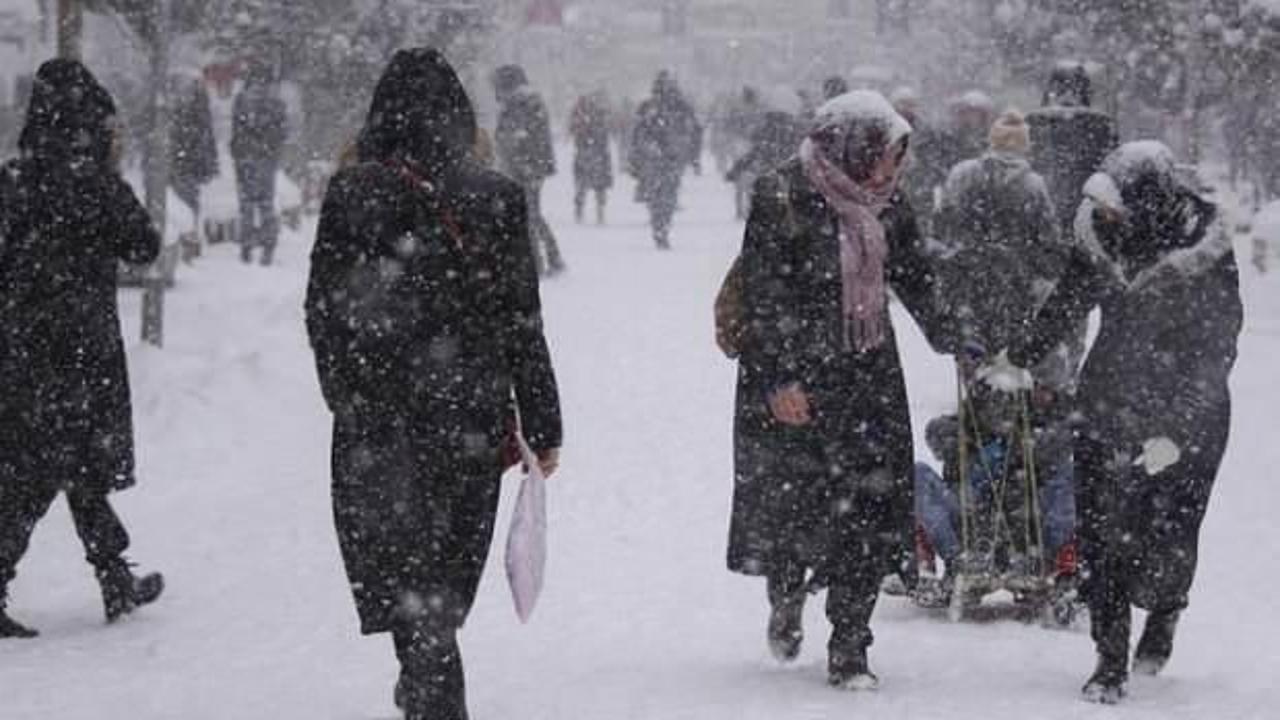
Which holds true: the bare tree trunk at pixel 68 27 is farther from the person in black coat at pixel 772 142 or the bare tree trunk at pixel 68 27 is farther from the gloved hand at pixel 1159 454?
the person in black coat at pixel 772 142

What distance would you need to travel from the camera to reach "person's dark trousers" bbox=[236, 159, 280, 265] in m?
21.2

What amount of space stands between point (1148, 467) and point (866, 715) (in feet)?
3.71

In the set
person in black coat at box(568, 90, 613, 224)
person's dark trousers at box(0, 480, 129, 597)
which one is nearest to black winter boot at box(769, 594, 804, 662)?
person's dark trousers at box(0, 480, 129, 597)

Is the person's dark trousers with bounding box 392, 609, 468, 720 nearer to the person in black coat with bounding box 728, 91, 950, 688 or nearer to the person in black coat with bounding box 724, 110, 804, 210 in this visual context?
the person in black coat with bounding box 728, 91, 950, 688

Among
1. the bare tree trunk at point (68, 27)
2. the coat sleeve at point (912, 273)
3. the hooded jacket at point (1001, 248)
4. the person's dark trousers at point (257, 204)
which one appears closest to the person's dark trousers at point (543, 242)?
the person's dark trousers at point (257, 204)

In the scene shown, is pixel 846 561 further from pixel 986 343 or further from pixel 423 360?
pixel 986 343

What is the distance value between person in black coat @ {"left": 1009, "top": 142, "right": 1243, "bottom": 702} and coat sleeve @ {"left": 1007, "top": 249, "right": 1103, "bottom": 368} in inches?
0.9

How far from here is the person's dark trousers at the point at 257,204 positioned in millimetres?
21219

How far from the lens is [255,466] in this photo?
12.2 metres

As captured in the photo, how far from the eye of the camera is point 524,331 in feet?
19.3

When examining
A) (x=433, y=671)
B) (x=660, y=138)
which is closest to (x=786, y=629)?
(x=433, y=671)

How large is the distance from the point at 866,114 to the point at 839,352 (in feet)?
2.39

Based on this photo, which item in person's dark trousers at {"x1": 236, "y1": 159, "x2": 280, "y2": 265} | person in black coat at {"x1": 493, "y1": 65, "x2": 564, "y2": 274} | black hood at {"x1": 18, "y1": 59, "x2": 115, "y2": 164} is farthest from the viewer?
person in black coat at {"x1": 493, "y1": 65, "x2": 564, "y2": 274}

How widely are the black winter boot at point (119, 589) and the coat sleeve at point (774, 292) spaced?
264cm
